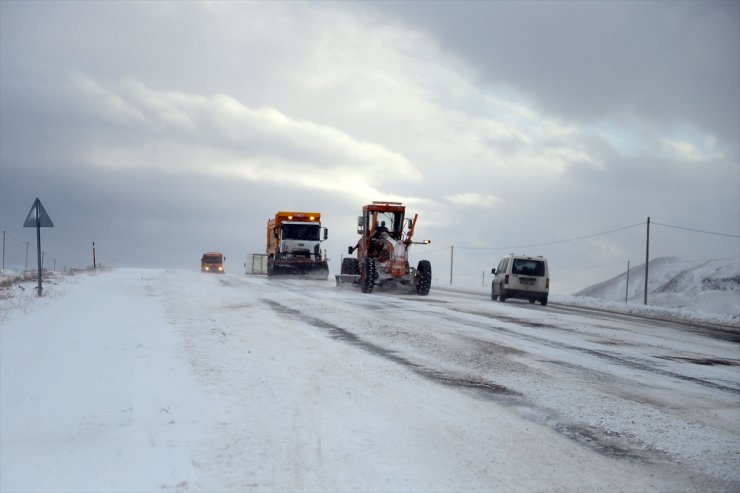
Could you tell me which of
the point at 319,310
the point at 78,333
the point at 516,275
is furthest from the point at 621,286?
the point at 78,333

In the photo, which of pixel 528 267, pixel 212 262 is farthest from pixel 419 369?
pixel 212 262

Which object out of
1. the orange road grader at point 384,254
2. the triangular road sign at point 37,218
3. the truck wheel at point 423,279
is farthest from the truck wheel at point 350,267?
the triangular road sign at point 37,218

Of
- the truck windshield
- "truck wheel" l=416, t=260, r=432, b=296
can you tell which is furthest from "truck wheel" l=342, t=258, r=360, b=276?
the truck windshield

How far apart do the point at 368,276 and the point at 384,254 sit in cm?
217

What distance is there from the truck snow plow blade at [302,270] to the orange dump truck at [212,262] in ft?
56.6

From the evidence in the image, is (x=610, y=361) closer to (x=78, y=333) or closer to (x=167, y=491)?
(x=167, y=491)

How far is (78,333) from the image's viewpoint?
10367 mm

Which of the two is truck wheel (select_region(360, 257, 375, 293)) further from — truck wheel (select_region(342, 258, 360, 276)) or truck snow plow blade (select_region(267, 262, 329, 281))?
truck snow plow blade (select_region(267, 262, 329, 281))

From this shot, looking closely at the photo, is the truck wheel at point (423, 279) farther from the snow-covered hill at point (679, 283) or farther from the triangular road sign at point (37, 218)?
the snow-covered hill at point (679, 283)

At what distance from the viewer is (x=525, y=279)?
24891 mm

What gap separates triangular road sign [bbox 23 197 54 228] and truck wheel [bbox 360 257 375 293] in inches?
478

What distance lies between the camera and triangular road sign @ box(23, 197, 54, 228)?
55.8 ft

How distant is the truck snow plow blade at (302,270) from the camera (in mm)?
38406

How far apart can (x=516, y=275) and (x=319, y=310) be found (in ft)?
39.2
